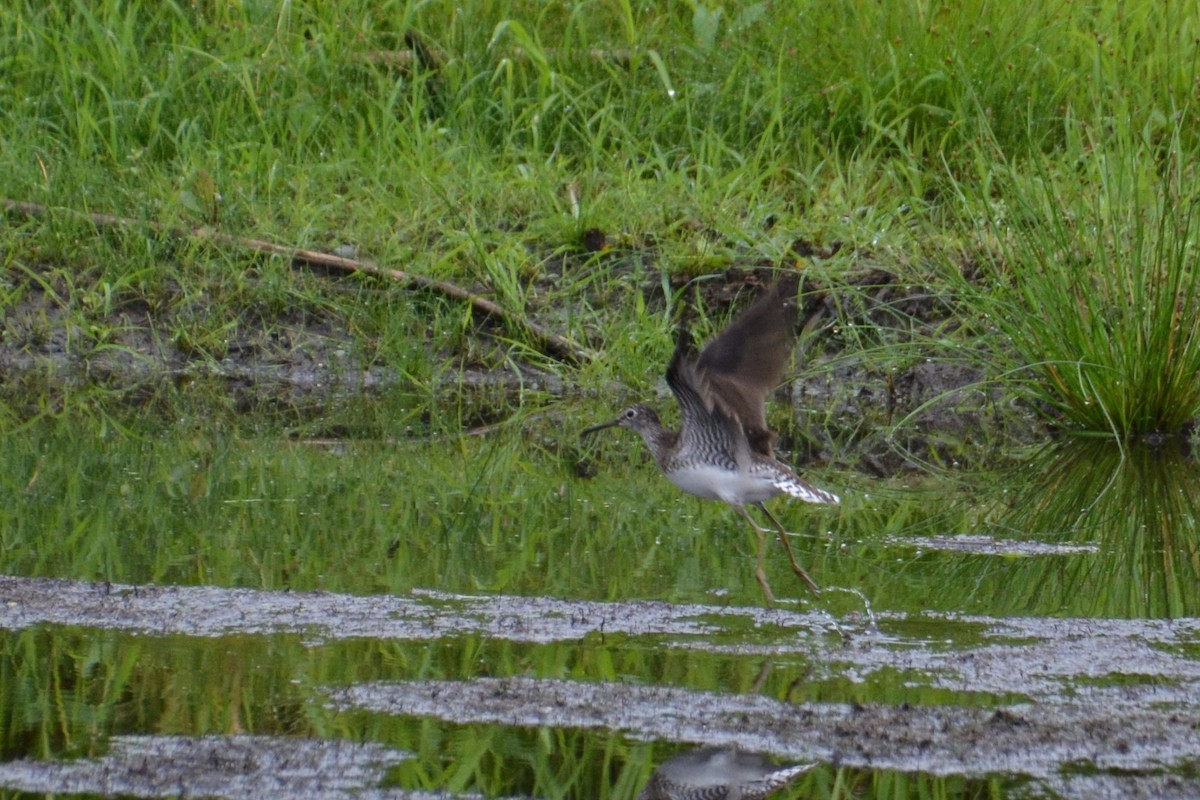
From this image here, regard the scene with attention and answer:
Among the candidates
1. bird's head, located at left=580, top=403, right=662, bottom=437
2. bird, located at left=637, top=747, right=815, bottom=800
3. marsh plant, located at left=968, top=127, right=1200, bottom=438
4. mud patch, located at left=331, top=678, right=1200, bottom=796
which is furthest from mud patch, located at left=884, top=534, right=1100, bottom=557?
bird, located at left=637, top=747, right=815, bottom=800

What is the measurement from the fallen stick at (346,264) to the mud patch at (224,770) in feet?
16.0

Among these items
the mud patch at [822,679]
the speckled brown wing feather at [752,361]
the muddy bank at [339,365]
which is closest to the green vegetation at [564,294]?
the muddy bank at [339,365]

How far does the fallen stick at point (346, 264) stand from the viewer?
7816 millimetres

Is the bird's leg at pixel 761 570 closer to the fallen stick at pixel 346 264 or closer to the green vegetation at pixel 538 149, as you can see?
the green vegetation at pixel 538 149

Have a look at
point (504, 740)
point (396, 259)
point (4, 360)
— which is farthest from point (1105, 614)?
point (4, 360)

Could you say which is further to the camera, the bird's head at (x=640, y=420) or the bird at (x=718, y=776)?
the bird's head at (x=640, y=420)

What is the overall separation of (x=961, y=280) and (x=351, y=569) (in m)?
2.92

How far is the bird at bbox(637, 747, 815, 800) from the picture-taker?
281cm

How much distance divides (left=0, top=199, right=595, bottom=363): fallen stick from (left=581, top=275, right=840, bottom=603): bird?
296 cm

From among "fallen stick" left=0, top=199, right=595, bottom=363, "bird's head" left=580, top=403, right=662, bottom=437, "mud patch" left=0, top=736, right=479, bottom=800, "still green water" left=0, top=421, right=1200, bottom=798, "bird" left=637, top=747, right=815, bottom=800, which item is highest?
"fallen stick" left=0, top=199, right=595, bottom=363

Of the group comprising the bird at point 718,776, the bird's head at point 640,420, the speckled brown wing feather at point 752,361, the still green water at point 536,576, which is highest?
the speckled brown wing feather at point 752,361

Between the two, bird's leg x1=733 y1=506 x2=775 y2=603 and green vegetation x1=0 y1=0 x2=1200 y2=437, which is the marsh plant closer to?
green vegetation x1=0 y1=0 x2=1200 y2=437

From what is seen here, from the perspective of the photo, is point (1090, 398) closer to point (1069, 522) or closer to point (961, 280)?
point (961, 280)

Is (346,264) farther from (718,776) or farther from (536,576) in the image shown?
(718,776)
